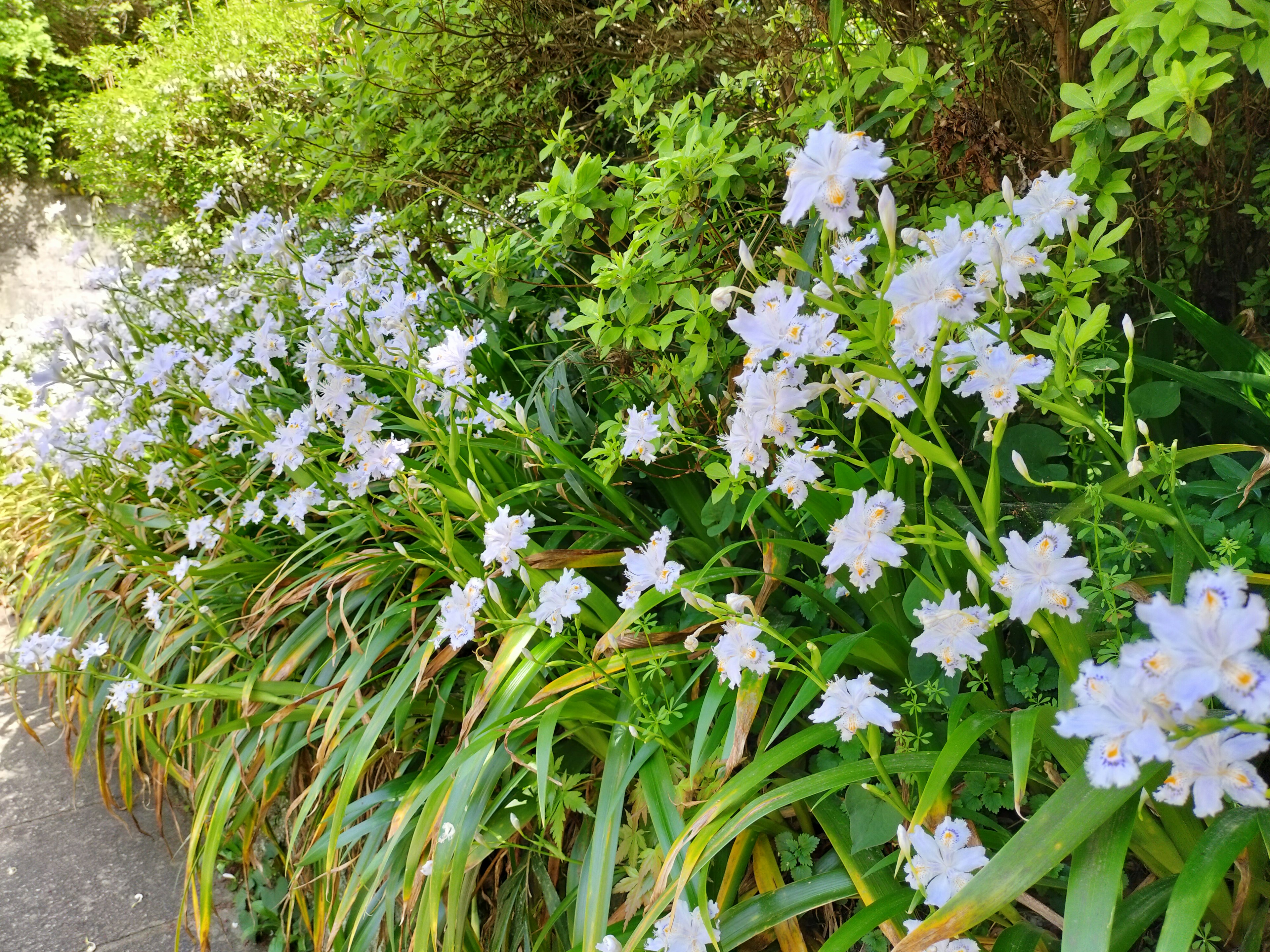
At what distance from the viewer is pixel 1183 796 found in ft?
2.57

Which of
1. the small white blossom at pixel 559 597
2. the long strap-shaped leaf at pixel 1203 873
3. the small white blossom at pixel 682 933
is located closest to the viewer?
the long strap-shaped leaf at pixel 1203 873

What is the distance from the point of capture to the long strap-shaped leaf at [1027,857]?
0.95 meters

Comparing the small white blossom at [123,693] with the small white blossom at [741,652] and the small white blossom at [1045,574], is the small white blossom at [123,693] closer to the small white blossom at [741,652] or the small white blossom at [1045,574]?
the small white blossom at [741,652]

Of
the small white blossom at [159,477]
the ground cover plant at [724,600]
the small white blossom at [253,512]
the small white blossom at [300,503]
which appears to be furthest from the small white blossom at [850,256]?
the small white blossom at [159,477]

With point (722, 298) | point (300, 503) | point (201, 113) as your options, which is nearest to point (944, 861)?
point (722, 298)

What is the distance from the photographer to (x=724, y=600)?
166 cm

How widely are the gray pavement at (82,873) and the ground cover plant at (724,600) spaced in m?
0.16

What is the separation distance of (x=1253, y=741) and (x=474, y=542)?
1648 millimetres

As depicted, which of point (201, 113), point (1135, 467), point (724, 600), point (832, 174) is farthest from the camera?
point (201, 113)

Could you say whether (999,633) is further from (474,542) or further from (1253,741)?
(474,542)

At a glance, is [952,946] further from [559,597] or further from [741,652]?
[559,597]

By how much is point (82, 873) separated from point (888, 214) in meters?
2.98

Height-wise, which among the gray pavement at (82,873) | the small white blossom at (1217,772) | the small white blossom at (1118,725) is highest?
the small white blossom at (1118,725)

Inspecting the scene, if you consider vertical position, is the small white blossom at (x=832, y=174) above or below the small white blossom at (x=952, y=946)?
above
